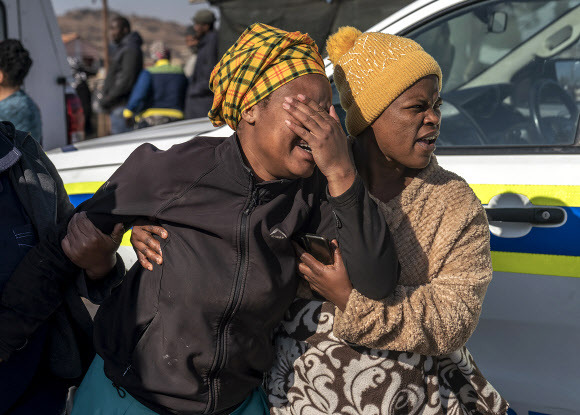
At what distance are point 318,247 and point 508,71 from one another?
1.76m

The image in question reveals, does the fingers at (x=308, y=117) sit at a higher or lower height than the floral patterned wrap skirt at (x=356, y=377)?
higher

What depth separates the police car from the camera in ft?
7.43

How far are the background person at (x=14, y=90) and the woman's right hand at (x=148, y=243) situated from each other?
3372mm

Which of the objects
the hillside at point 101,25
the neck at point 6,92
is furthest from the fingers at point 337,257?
the hillside at point 101,25

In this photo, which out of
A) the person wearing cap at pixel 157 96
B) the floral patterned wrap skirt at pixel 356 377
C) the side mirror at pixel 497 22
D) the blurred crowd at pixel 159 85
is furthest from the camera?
the person wearing cap at pixel 157 96

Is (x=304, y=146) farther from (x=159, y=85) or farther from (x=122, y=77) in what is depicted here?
(x=122, y=77)

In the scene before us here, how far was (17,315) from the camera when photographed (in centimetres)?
166

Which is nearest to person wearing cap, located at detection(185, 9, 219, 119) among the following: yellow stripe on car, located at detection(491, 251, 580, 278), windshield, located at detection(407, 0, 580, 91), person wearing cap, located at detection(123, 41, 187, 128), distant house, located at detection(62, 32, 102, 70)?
person wearing cap, located at detection(123, 41, 187, 128)

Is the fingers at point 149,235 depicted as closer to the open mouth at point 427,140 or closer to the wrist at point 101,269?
the wrist at point 101,269

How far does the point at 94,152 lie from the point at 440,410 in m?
2.01

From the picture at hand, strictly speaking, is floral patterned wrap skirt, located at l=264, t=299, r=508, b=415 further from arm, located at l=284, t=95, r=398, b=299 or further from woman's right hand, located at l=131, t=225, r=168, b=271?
woman's right hand, located at l=131, t=225, r=168, b=271

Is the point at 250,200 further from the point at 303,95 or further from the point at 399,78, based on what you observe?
the point at 399,78

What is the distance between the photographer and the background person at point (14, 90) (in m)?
4.64

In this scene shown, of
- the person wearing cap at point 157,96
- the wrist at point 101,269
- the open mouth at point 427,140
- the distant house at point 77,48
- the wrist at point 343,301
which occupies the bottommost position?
the distant house at point 77,48
